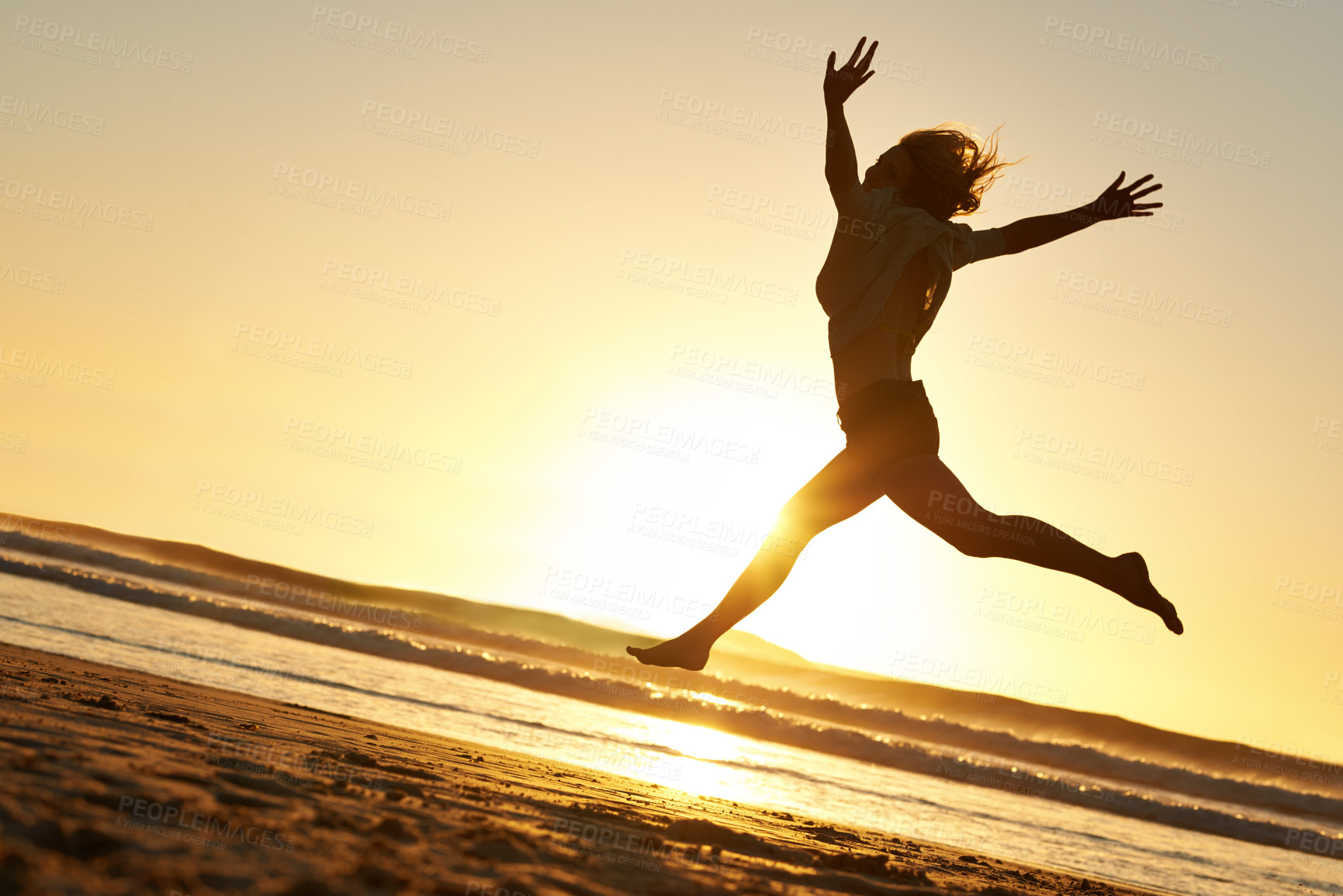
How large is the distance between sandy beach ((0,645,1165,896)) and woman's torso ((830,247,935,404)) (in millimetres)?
1906

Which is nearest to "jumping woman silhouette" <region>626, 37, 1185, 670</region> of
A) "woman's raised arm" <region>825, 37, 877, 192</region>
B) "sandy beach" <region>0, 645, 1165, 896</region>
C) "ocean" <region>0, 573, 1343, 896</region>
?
"woman's raised arm" <region>825, 37, 877, 192</region>

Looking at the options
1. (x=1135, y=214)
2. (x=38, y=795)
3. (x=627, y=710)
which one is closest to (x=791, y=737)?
(x=627, y=710)

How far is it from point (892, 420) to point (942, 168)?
3.99ft

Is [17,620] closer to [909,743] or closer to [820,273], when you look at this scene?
[820,273]

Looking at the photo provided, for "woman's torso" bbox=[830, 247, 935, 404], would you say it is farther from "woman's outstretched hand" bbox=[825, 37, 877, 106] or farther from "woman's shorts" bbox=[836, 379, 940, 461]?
"woman's outstretched hand" bbox=[825, 37, 877, 106]

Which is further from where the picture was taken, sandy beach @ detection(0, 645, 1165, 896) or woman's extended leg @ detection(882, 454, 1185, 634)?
woman's extended leg @ detection(882, 454, 1185, 634)

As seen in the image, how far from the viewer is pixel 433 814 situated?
3281mm

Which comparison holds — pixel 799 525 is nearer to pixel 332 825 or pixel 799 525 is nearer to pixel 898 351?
pixel 898 351

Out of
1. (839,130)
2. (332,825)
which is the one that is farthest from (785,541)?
(332,825)

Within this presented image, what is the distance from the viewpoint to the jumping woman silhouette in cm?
352

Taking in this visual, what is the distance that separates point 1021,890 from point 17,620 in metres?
11.5

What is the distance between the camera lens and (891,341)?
12.5ft

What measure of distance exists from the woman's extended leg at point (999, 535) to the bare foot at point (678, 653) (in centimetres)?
123

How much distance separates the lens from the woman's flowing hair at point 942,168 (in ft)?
13.4
